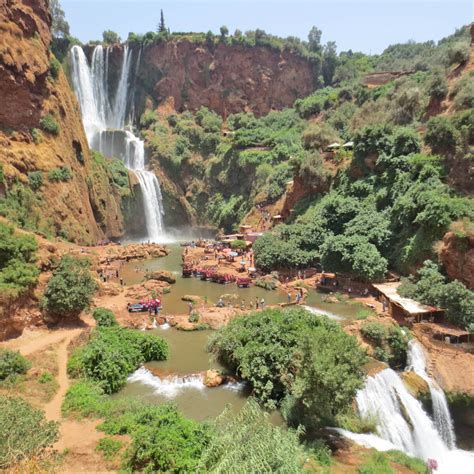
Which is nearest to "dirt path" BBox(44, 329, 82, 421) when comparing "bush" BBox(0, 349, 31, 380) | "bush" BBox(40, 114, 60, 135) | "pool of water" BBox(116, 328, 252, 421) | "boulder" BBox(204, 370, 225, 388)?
"bush" BBox(0, 349, 31, 380)

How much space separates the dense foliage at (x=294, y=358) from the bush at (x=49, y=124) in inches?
1234

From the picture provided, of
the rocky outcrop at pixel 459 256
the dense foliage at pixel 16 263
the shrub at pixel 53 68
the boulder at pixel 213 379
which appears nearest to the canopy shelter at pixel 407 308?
the rocky outcrop at pixel 459 256

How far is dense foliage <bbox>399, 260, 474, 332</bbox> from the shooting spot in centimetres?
2331

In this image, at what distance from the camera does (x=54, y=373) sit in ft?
60.0

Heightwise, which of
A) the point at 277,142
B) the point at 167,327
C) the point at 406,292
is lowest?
the point at 167,327

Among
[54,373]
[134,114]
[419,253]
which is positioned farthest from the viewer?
[134,114]

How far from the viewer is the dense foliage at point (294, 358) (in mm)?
14906

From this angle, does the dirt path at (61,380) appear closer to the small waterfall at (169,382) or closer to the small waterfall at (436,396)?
the small waterfall at (169,382)

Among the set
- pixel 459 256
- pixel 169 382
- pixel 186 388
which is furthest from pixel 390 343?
pixel 169 382

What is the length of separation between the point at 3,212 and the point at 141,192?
88.7 feet

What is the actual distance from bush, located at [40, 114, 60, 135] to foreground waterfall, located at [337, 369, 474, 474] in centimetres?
3722

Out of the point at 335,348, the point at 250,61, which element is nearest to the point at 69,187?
the point at 335,348

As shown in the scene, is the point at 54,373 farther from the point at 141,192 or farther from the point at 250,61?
the point at 250,61

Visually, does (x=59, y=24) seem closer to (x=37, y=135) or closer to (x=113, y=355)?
(x=37, y=135)
